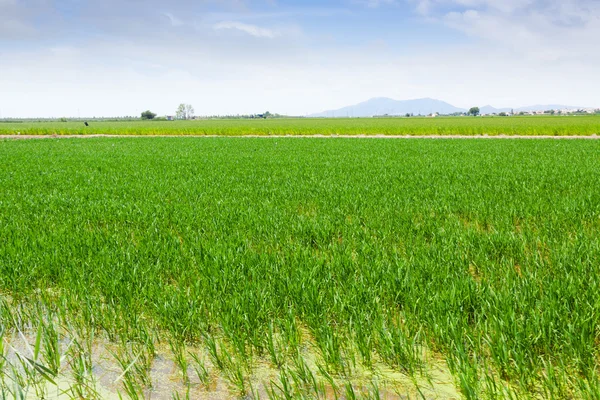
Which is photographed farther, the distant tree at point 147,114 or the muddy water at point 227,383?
the distant tree at point 147,114

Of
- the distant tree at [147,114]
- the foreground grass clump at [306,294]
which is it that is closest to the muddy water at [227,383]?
the foreground grass clump at [306,294]

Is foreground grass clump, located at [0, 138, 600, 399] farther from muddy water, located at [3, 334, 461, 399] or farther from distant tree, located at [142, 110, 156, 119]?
distant tree, located at [142, 110, 156, 119]

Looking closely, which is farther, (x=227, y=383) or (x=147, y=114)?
(x=147, y=114)

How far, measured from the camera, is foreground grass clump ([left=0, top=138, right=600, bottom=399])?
3213 millimetres

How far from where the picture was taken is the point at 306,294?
13.6ft

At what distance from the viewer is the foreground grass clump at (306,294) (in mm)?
3213

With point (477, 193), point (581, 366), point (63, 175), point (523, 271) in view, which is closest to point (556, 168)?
point (477, 193)

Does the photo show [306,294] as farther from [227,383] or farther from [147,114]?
[147,114]

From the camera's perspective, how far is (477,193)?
33.2 ft

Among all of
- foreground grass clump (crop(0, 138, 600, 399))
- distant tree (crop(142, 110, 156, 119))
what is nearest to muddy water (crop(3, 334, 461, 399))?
foreground grass clump (crop(0, 138, 600, 399))

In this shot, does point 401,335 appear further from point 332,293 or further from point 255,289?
point 255,289

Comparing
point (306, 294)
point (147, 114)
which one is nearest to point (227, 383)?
point (306, 294)

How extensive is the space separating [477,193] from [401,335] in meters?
7.70

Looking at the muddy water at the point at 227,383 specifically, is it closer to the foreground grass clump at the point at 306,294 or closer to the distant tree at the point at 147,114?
the foreground grass clump at the point at 306,294
